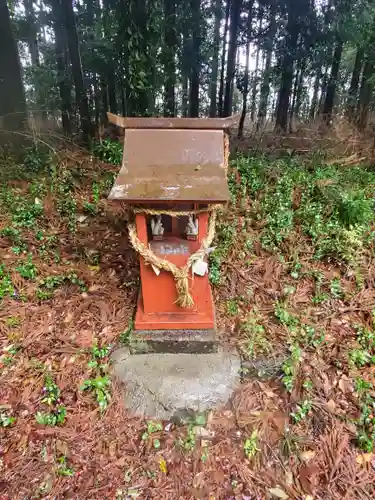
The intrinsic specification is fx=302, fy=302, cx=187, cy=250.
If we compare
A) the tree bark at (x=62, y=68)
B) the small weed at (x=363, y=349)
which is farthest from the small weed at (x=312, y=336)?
the tree bark at (x=62, y=68)

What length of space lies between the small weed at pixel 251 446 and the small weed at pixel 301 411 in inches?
13.8

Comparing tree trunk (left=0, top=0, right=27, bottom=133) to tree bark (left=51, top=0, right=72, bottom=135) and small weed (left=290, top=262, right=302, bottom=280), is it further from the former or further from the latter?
small weed (left=290, top=262, right=302, bottom=280)

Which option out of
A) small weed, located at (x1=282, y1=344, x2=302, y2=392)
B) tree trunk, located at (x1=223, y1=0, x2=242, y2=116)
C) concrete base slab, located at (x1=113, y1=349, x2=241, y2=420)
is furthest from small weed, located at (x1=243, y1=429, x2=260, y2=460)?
tree trunk, located at (x1=223, y1=0, x2=242, y2=116)

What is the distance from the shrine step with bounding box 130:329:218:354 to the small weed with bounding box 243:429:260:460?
771 millimetres

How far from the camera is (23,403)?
2434mm

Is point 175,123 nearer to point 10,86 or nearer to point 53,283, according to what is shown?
point 53,283

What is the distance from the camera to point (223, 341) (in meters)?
3.00

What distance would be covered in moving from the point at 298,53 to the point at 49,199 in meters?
7.16

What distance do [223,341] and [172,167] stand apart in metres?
1.74

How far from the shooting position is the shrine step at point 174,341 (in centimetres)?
280

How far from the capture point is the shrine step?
2.80 meters

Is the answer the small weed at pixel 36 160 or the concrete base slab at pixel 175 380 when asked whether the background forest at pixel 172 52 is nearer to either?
the small weed at pixel 36 160

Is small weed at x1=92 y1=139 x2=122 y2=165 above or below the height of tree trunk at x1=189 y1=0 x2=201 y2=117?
below

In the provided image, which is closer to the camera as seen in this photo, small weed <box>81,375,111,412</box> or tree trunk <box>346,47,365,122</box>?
small weed <box>81,375,111,412</box>
